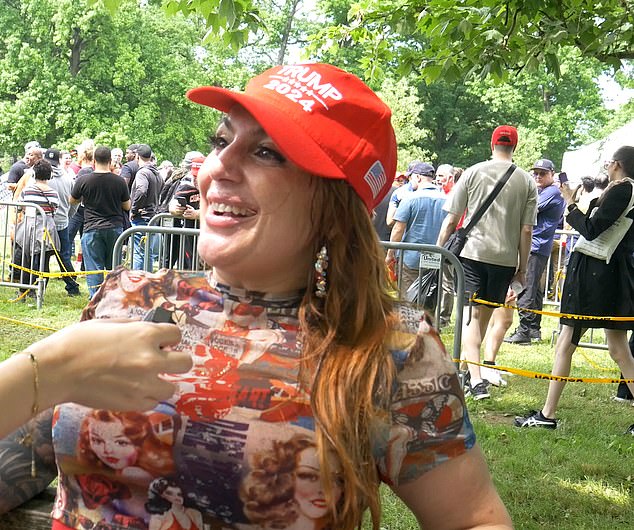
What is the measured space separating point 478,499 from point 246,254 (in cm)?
68

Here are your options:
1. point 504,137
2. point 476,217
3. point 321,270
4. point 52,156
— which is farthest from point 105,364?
point 52,156

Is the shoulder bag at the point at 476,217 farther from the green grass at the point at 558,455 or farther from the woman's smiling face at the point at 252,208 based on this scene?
the woman's smiling face at the point at 252,208

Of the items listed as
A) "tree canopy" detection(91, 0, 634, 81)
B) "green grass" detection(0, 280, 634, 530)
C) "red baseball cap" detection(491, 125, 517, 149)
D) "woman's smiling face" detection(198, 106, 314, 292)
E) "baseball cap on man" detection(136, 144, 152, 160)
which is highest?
"tree canopy" detection(91, 0, 634, 81)

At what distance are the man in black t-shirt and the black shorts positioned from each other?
474 cm

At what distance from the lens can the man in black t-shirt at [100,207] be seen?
384 inches

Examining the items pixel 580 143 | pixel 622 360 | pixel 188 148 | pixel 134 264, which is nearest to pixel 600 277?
pixel 622 360

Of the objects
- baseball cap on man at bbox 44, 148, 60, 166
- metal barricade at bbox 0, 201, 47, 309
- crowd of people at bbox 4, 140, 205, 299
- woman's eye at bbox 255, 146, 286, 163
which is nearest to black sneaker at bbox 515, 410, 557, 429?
crowd of people at bbox 4, 140, 205, 299

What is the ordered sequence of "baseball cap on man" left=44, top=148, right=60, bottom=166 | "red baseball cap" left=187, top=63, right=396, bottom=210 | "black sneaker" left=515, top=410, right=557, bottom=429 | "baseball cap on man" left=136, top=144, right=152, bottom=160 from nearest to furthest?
1. "red baseball cap" left=187, top=63, right=396, bottom=210
2. "black sneaker" left=515, top=410, right=557, bottom=429
3. "baseball cap on man" left=44, top=148, right=60, bottom=166
4. "baseball cap on man" left=136, top=144, right=152, bottom=160

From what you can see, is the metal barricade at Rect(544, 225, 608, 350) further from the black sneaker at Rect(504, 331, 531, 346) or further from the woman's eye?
the woman's eye

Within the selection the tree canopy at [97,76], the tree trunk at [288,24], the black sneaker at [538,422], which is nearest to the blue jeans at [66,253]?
the black sneaker at [538,422]

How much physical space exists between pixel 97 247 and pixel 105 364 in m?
9.09

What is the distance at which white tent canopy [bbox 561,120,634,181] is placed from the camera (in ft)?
54.8

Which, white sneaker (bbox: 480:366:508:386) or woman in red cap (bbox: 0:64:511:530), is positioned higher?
woman in red cap (bbox: 0:64:511:530)

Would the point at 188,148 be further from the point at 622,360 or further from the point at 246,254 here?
the point at 246,254
